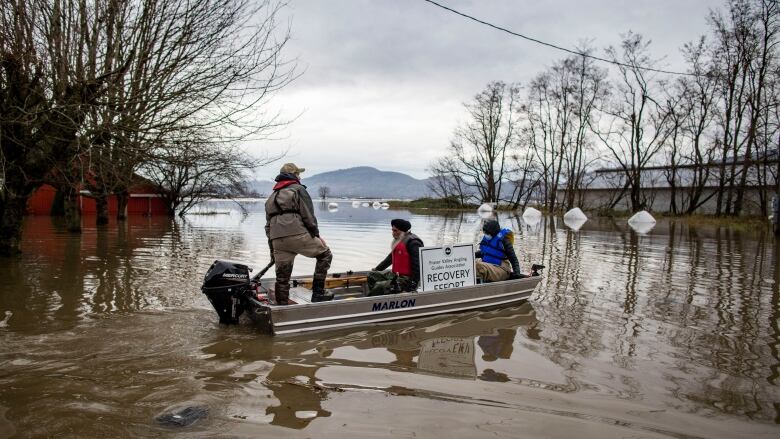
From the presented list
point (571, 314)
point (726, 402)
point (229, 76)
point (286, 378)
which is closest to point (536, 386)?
point (726, 402)

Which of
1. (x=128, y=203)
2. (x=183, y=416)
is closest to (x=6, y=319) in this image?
(x=183, y=416)

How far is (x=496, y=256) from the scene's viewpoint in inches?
380

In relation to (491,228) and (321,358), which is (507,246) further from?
(321,358)

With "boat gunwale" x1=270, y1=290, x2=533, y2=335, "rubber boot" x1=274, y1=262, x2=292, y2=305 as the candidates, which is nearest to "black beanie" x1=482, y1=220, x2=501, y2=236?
"boat gunwale" x1=270, y1=290, x2=533, y2=335

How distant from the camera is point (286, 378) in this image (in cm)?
545

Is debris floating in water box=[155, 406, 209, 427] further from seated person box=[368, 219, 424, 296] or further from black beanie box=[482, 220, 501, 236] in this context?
black beanie box=[482, 220, 501, 236]

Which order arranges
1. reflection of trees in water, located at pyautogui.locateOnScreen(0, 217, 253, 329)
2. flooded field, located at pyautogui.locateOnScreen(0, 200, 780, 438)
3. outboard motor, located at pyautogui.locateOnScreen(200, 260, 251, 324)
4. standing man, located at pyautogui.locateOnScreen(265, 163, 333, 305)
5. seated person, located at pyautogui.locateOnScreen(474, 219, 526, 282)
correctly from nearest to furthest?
flooded field, located at pyautogui.locateOnScreen(0, 200, 780, 438), outboard motor, located at pyautogui.locateOnScreen(200, 260, 251, 324), standing man, located at pyautogui.locateOnScreen(265, 163, 333, 305), reflection of trees in water, located at pyautogui.locateOnScreen(0, 217, 253, 329), seated person, located at pyautogui.locateOnScreen(474, 219, 526, 282)

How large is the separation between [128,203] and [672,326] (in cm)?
3657

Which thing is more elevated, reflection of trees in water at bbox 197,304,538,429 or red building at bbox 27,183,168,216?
red building at bbox 27,183,168,216

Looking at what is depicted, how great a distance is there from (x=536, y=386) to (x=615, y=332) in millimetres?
2847

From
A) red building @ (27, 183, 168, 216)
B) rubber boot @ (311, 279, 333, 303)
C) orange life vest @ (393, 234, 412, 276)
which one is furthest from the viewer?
red building @ (27, 183, 168, 216)

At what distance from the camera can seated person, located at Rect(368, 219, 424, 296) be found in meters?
8.24

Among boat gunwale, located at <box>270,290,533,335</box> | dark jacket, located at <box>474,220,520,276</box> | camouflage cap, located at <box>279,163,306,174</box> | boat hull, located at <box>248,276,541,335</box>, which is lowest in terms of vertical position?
boat gunwale, located at <box>270,290,533,335</box>

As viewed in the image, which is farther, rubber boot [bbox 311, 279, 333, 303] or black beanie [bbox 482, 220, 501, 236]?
black beanie [bbox 482, 220, 501, 236]
